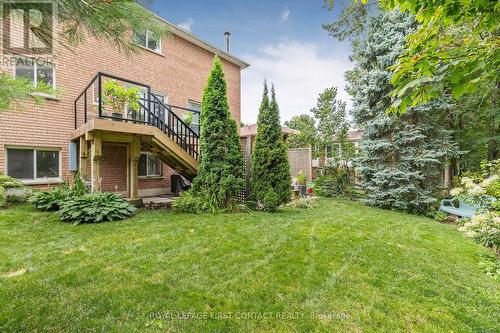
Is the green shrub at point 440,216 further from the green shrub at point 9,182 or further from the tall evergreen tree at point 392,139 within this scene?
the green shrub at point 9,182

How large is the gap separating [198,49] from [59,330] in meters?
11.9

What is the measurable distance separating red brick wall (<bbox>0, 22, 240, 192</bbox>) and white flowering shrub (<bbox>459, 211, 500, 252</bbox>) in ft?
20.5

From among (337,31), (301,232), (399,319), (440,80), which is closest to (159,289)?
(399,319)

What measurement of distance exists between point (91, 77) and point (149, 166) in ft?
11.8

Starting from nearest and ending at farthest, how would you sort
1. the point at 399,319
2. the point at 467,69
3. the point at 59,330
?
the point at 467,69 → the point at 59,330 → the point at 399,319

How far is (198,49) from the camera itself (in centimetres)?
1155

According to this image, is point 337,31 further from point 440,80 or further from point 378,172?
point 440,80

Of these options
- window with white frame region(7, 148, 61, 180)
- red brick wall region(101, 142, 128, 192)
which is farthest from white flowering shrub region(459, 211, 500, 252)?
window with white frame region(7, 148, 61, 180)

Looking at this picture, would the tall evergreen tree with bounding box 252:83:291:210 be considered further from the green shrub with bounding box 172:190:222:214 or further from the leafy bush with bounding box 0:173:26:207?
the leafy bush with bounding box 0:173:26:207

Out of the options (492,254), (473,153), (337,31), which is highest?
(337,31)

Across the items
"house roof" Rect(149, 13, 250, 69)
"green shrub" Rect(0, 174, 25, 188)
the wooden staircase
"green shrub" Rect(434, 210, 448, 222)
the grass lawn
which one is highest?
"house roof" Rect(149, 13, 250, 69)

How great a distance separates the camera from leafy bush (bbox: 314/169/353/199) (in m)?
10.6

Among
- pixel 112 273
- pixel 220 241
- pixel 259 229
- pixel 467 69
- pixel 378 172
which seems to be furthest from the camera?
pixel 378 172

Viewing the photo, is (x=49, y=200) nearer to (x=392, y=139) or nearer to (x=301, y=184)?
(x=301, y=184)
